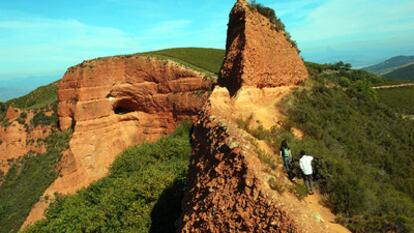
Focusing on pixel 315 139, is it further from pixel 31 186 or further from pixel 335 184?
pixel 31 186

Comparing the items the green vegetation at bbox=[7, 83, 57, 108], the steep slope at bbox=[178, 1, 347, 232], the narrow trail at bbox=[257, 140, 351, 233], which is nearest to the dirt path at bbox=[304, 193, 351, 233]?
the narrow trail at bbox=[257, 140, 351, 233]

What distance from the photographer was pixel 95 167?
33.4 metres

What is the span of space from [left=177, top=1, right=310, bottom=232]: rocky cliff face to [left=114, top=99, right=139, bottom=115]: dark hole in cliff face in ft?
61.9

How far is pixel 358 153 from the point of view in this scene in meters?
15.9

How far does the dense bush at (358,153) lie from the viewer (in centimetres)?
982

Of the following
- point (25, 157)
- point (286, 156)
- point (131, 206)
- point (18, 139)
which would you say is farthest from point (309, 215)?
point (18, 139)

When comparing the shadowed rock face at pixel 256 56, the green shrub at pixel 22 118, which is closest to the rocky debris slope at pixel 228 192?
the shadowed rock face at pixel 256 56

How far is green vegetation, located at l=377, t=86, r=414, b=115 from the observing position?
46.9 m

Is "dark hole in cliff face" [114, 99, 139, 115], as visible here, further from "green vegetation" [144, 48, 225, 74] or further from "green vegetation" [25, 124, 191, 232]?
"green vegetation" [144, 48, 225, 74]

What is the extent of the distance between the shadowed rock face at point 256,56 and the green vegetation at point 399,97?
30.1 m

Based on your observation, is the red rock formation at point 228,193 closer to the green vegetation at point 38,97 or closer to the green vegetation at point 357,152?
the green vegetation at point 357,152

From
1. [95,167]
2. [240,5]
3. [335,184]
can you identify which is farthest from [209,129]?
[95,167]

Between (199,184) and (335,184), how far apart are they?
4.05 m

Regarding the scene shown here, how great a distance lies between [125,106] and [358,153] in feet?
86.6
